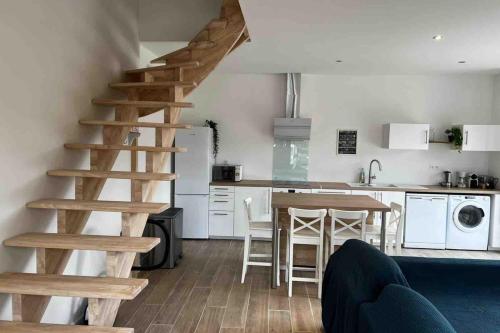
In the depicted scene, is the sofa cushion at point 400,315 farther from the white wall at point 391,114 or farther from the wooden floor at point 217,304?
the white wall at point 391,114

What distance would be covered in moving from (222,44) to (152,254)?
260cm

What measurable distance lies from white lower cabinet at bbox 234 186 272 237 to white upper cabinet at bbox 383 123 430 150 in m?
2.09

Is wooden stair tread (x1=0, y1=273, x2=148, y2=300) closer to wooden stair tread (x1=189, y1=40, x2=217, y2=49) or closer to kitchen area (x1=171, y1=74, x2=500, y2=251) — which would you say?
wooden stair tread (x1=189, y1=40, x2=217, y2=49)

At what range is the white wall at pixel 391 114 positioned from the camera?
240 inches

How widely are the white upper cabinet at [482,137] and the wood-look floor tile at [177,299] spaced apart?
4.49 meters

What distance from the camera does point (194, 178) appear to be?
578 centimetres

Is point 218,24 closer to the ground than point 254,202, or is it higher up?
higher up

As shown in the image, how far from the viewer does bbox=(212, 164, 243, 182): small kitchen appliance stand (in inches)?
238

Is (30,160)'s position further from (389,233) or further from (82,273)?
(389,233)

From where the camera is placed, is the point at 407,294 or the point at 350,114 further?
the point at 350,114

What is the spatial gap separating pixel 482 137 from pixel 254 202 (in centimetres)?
361

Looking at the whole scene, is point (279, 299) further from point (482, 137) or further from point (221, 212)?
point (482, 137)

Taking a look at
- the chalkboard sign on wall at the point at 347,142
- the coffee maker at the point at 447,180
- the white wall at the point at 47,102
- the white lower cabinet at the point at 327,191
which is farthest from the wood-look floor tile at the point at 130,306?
the coffee maker at the point at 447,180

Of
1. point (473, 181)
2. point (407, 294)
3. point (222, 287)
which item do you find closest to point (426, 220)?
point (473, 181)
